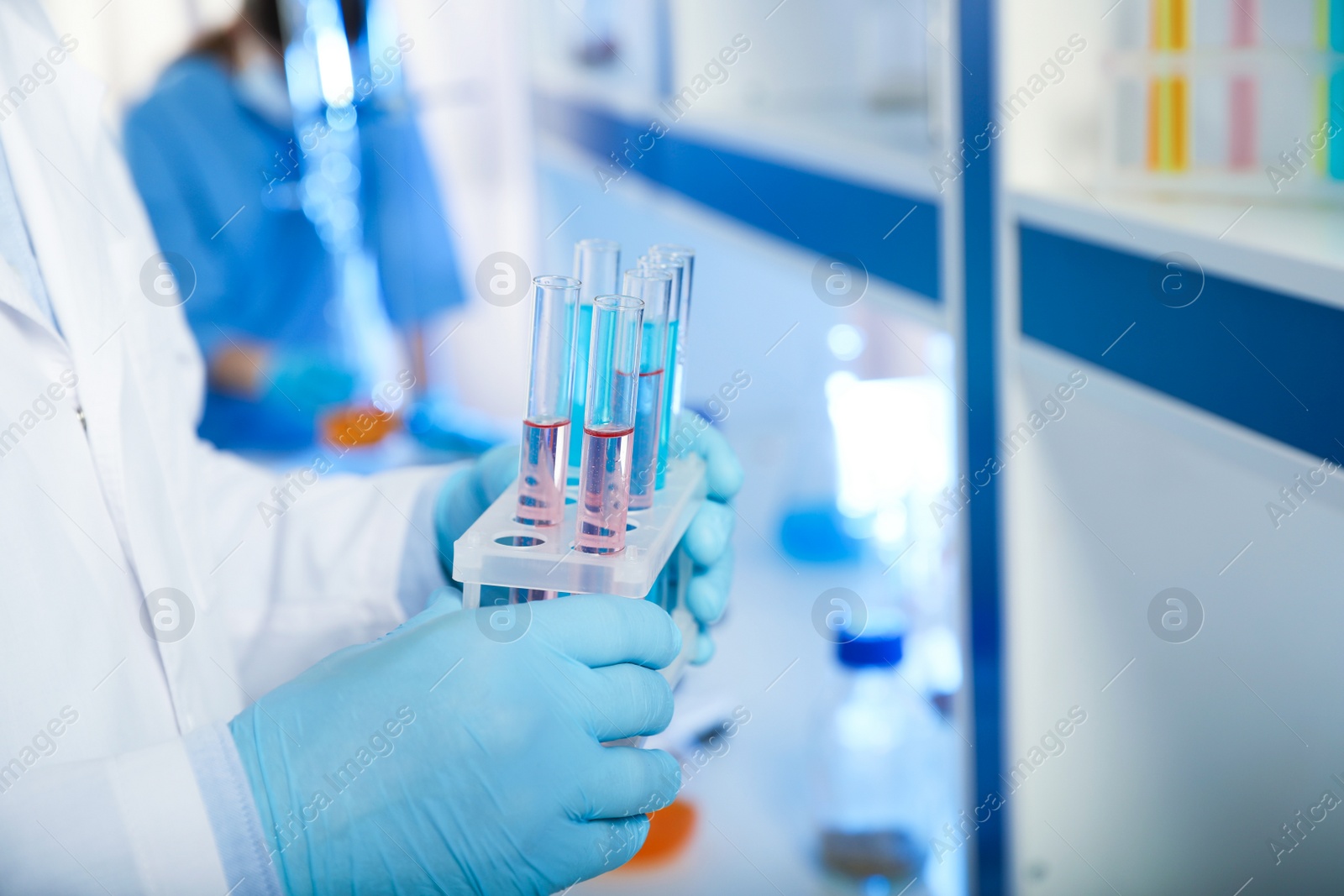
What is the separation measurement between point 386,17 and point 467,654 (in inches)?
111

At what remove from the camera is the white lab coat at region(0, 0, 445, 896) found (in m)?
0.57

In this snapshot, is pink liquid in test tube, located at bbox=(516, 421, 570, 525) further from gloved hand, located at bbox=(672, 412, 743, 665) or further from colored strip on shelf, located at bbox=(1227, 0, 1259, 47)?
colored strip on shelf, located at bbox=(1227, 0, 1259, 47)

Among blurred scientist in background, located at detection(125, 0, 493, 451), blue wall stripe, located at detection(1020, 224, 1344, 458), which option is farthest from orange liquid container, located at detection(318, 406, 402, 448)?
blue wall stripe, located at detection(1020, 224, 1344, 458)

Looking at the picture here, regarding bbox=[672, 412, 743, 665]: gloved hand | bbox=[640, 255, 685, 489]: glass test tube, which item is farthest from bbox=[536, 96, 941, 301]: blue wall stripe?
bbox=[640, 255, 685, 489]: glass test tube

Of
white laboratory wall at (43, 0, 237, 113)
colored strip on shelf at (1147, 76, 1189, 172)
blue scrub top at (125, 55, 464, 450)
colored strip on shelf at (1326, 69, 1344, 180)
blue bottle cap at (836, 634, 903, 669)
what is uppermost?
white laboratory wall at (43, 0, 237, 113)

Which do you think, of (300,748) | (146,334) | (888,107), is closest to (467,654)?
(300,748)

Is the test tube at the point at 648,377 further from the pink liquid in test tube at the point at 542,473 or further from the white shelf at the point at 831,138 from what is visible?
the white shelf at the point at 831,138

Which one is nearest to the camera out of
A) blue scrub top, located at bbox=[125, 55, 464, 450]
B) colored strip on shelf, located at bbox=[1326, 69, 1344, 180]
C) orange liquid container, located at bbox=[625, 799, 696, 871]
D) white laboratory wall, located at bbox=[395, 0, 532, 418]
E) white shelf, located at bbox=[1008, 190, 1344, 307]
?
white shelf, located at bbox=[1008, 190, 1344, 307]

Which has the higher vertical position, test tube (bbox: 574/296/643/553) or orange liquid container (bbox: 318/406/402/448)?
orange liquid container (bbox: 318/406/402/448)

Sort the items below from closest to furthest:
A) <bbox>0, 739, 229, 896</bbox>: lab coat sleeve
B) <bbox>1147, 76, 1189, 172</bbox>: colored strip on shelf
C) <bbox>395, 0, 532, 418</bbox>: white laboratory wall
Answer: <bbox>0, 739, 229, 896</bbox>: lab coat sleeve → <bbox>1147, 76, 1189, 172</bbox>: colored strip on shelf → <bbox>395, 0, 532, 418</bbox>: white laboratory wall

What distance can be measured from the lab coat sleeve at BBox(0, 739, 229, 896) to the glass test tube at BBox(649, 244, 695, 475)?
0.36 m

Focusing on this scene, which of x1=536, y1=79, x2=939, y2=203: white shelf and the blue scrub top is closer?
x1=536, y1=79, x2=939, y2=203: white shelf

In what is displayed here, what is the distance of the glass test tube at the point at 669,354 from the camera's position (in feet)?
2.20

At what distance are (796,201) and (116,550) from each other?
3.06ft
